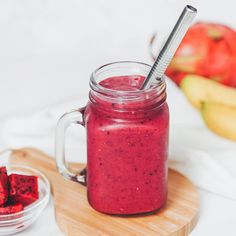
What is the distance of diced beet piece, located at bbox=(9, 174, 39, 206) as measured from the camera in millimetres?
1739

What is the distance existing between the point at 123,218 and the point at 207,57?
0.69 metres

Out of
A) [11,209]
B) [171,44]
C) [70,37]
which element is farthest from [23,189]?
[70,37]

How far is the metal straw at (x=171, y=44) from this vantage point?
1.56 meters

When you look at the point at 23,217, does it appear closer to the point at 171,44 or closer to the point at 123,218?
the point at 123,218

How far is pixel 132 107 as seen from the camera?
5.42 ft

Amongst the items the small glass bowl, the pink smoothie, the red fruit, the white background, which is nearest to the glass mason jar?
the pink smoothie

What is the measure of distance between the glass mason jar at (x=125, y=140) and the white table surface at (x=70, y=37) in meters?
0.63

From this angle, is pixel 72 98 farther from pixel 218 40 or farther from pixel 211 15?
pixel 211 15

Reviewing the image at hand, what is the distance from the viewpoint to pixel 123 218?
1.75 metres

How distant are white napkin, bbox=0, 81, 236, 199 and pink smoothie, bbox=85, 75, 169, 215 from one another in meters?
0.18

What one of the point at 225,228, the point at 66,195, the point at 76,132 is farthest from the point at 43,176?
the point at 225,228

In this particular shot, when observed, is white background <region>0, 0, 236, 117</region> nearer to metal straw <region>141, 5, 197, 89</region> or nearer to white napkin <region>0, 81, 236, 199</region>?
white napkin <region>0, 81, 236, 199</region>

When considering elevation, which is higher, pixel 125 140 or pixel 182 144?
pixel 125 140

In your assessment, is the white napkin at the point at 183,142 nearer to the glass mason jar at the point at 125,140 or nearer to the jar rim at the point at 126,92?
the glass mason jar at the point at 125,140
